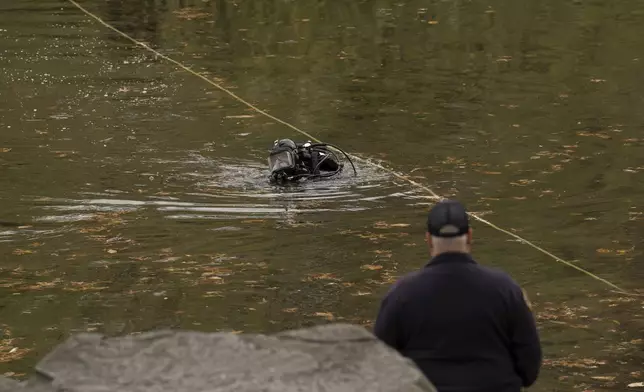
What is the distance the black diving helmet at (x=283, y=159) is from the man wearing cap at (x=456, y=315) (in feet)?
31.1

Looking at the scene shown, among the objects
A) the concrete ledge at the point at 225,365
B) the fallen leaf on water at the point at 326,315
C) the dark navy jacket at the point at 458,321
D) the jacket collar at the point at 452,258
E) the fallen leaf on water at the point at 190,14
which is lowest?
the fallen leaf on water at the point at 326,315

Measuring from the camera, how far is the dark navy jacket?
547 centimetres

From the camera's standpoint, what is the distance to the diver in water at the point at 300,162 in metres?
15.0

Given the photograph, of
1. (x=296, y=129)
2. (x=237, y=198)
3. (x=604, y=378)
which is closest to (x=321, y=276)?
(x=237, y=198)

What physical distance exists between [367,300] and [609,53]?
496 inches

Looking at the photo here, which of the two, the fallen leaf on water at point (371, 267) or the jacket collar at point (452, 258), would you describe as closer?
the jacket collar at point (452, 258)

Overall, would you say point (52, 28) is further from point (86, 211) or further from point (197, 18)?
point (86, 211)

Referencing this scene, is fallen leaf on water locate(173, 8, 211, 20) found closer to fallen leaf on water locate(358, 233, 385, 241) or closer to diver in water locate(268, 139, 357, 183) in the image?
diver in water locate(268, 139, 357, 183)

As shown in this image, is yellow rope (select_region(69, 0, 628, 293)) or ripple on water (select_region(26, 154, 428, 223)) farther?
ripple on water (select_region(26, 154, 428, 223))

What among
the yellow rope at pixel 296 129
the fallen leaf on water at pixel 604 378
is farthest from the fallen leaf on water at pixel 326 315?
the yellow rope at pixel 296 129

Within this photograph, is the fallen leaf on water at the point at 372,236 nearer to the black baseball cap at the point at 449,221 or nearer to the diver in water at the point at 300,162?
the diver in water at the point at 300,162

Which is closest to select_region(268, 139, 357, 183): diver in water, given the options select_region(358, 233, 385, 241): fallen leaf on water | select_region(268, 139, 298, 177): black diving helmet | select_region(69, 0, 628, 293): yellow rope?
select_region(268, 139, 298, 177): black diving helmet

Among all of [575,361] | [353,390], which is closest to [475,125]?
[575,361]

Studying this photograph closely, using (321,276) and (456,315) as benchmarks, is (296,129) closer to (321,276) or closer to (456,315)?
(321,276)
